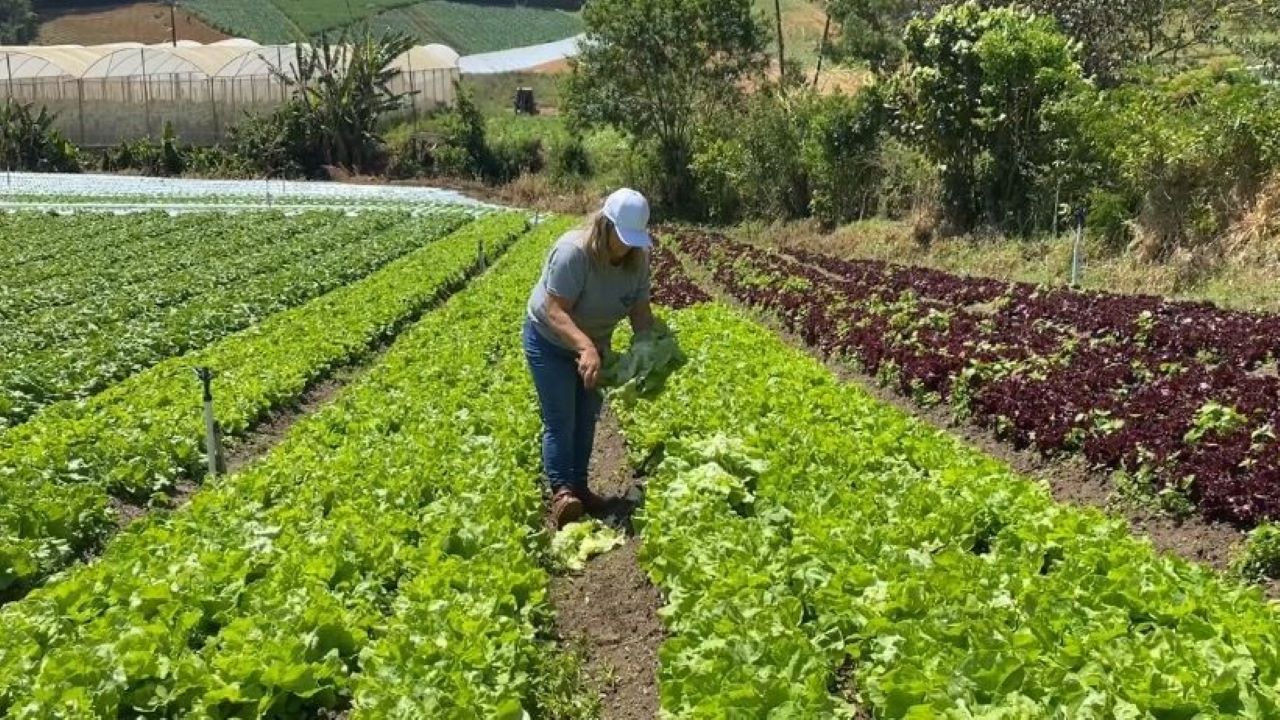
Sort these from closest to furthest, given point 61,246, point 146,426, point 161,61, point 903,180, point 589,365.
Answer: point 589,365
point 146,426
point 61,246
point 903,180
point 161,61

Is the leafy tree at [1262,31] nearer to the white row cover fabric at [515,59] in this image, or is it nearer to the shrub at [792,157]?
the shrub at [792,157]

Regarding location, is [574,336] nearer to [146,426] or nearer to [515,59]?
[146,426]

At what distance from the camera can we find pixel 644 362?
7.12m

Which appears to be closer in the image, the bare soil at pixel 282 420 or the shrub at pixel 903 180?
the bare soil at pixel 282 420

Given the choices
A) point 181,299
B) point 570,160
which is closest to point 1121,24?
point 181,299

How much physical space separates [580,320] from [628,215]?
2.80 feet

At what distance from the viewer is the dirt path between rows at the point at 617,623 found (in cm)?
493

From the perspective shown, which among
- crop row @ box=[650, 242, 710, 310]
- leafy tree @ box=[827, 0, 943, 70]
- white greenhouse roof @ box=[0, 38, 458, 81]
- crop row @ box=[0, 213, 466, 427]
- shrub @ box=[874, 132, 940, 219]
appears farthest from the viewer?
white greenhouse roof @ box=[0, 38, 458, 81]

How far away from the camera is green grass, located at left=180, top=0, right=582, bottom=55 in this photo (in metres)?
93.6

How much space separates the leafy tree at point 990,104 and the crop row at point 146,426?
45.5 feet

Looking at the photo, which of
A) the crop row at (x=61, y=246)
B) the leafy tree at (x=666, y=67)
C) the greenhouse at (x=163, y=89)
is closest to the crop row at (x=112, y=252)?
the crop row at (x=61, y=246)

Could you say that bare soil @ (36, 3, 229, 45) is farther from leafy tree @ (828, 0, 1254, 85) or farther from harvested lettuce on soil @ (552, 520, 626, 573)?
harvested lettuce on soil @ (552, 520, 626, 573)

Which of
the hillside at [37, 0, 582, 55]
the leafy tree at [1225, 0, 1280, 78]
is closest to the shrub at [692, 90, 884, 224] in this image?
the leafy tree at [1225, 0, 1280, 78]

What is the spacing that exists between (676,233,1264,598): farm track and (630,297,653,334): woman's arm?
268cm
